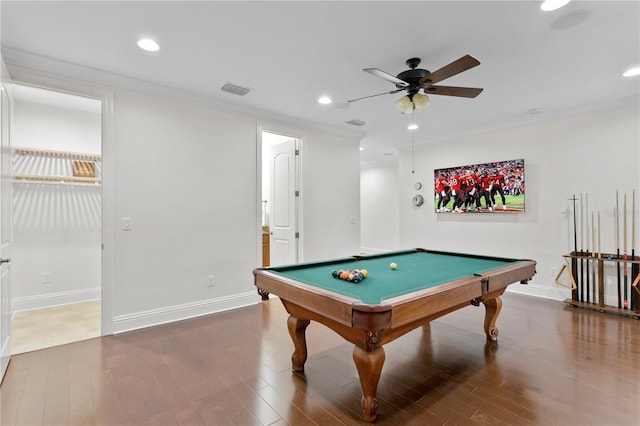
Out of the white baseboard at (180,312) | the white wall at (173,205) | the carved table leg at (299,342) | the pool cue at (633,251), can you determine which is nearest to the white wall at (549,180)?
the pool cue at (633,251)

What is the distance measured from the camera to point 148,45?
8.07 feet

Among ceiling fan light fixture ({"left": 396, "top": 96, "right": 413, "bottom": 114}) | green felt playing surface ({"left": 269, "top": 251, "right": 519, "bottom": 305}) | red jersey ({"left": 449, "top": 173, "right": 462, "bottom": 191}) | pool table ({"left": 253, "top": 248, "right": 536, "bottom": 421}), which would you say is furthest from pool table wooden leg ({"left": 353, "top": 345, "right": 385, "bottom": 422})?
red jersey ({"left": 449, "top": 173, "right": 462, "bottom": 191})

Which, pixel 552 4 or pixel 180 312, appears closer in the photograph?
pixel 552 4

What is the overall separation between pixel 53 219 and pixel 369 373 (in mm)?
4408

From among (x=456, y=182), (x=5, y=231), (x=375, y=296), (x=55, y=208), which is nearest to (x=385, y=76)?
(x=375, y=296)

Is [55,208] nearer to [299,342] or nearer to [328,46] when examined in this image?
[299,342]

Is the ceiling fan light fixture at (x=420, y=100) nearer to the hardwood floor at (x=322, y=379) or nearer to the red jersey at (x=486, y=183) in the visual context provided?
the hardwood floor at (x=322, y=379)

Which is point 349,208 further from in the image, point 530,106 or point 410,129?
point 530,106

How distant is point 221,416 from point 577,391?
89.4 inches

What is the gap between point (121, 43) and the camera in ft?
7.98

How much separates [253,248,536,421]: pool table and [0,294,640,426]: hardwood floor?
0.28m

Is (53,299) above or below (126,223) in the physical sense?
below

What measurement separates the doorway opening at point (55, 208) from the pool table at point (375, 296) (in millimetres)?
2634

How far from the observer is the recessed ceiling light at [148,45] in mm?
2390
